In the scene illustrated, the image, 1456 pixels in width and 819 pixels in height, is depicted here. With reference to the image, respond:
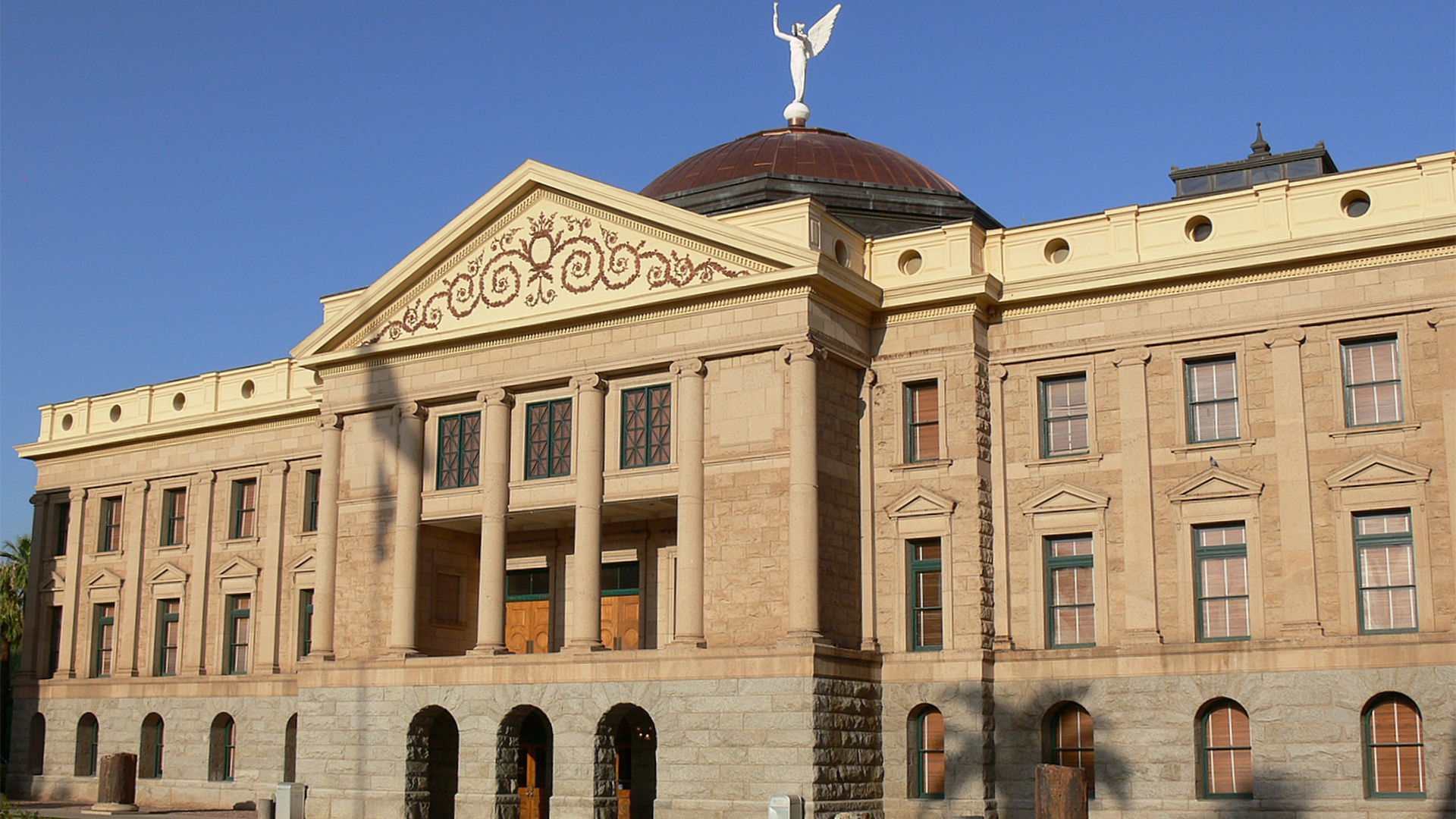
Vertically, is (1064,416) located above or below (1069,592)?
above

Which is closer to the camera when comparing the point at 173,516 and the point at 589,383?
the point at 589,383

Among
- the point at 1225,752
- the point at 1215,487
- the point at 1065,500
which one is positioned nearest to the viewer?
the point at 1225,752

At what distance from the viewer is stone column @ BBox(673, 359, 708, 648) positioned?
28.7m

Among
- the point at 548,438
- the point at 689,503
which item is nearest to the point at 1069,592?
the point at 689,503

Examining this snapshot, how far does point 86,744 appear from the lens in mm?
41844

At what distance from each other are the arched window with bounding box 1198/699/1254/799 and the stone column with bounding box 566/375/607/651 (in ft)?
36.8

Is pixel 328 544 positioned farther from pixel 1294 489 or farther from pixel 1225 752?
pixel 1294 489

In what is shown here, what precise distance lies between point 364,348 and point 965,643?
14.6m

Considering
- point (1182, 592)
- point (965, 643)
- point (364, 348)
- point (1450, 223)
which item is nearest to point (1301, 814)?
point (1182, 592)

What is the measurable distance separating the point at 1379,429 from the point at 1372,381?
929mm

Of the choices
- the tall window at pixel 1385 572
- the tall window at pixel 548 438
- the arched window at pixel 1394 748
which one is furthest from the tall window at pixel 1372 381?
the tall window at pixel 548 438

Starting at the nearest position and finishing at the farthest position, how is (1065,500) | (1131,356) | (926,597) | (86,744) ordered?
1. (1131,356)
2. (1065,500)
3. (926,597)
4. (86,744)

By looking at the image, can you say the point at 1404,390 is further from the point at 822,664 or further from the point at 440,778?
the point at 440,778

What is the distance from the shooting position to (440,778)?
32.6 meters
